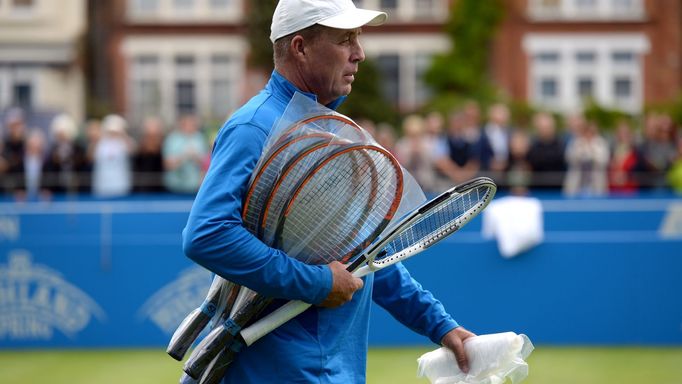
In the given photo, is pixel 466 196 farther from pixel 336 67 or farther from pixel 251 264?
pixel 251 264

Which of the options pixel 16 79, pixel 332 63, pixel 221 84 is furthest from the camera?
pixel 221 84

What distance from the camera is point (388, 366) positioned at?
352 inches

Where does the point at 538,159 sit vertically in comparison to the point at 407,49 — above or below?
below

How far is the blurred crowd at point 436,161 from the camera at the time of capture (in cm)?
1455

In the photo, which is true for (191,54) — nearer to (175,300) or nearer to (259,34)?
(259,34)

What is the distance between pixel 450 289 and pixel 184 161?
5653 mm

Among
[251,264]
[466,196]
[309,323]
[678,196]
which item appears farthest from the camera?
[678,196]

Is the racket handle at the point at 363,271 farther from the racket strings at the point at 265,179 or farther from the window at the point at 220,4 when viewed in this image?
the window at the point at 220,4

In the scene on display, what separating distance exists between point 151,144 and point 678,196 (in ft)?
21.3

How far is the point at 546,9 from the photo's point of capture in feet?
108

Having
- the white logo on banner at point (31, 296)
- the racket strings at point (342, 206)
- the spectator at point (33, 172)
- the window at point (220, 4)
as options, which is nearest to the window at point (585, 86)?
the window at point (220, 4)

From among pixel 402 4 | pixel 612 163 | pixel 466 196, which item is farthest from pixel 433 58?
pixel 466 196

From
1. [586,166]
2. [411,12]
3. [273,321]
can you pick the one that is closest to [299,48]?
[273,321]

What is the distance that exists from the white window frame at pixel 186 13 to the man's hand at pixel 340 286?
101 ft
